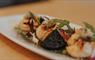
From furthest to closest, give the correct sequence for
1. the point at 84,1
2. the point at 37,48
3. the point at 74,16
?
the point at 84,1
the point at 74,16
the point at 37,48

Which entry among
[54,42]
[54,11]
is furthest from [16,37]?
[54,11]

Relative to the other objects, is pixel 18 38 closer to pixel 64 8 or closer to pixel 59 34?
pixel 59 34

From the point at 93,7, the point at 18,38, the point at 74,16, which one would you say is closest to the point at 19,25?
the point at 18,38

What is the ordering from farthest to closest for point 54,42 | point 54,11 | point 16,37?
point 54,11, point 16,37, point 54,42

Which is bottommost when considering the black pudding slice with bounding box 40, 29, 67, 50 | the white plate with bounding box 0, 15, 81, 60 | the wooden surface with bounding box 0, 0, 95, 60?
the wooden surface with bounding box 0, 0, 95, 60

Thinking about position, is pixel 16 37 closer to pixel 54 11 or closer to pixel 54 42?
pixel 54 42
